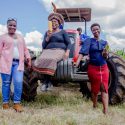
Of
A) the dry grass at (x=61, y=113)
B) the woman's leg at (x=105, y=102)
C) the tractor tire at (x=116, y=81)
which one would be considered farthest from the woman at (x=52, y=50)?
the tractor tire at (x=116, y=81)

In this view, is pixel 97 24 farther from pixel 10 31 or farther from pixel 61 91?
pixel 61 91

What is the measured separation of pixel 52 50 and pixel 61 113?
4.52ft

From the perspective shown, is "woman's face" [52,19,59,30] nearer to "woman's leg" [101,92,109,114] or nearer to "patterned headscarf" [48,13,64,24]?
"patterned headscarf" [48,13,64,24]

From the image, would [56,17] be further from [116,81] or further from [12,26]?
[116,81]

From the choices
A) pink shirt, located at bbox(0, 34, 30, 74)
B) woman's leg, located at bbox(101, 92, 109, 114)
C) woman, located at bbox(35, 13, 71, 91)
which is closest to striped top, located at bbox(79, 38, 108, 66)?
woman's leg, located at bbox(101, 92, 109, 114)

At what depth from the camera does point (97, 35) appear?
7824 millimetres

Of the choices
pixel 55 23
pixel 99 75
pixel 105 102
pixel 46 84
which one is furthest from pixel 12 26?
pixel 105 102

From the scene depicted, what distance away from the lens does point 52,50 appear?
27.8 ft

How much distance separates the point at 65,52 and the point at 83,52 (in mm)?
911

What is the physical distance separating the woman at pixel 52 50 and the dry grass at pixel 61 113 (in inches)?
22.6

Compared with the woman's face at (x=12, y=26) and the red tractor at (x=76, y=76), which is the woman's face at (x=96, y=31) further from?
the woman's face at (x=12, y=26)

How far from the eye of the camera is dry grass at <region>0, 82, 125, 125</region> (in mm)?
6785

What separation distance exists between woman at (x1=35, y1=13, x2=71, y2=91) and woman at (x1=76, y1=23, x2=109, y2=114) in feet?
2.51

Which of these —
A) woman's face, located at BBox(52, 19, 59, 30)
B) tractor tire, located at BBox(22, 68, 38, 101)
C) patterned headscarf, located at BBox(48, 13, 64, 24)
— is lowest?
tractor tire, located at BBox(22, 68, 38, 101)
